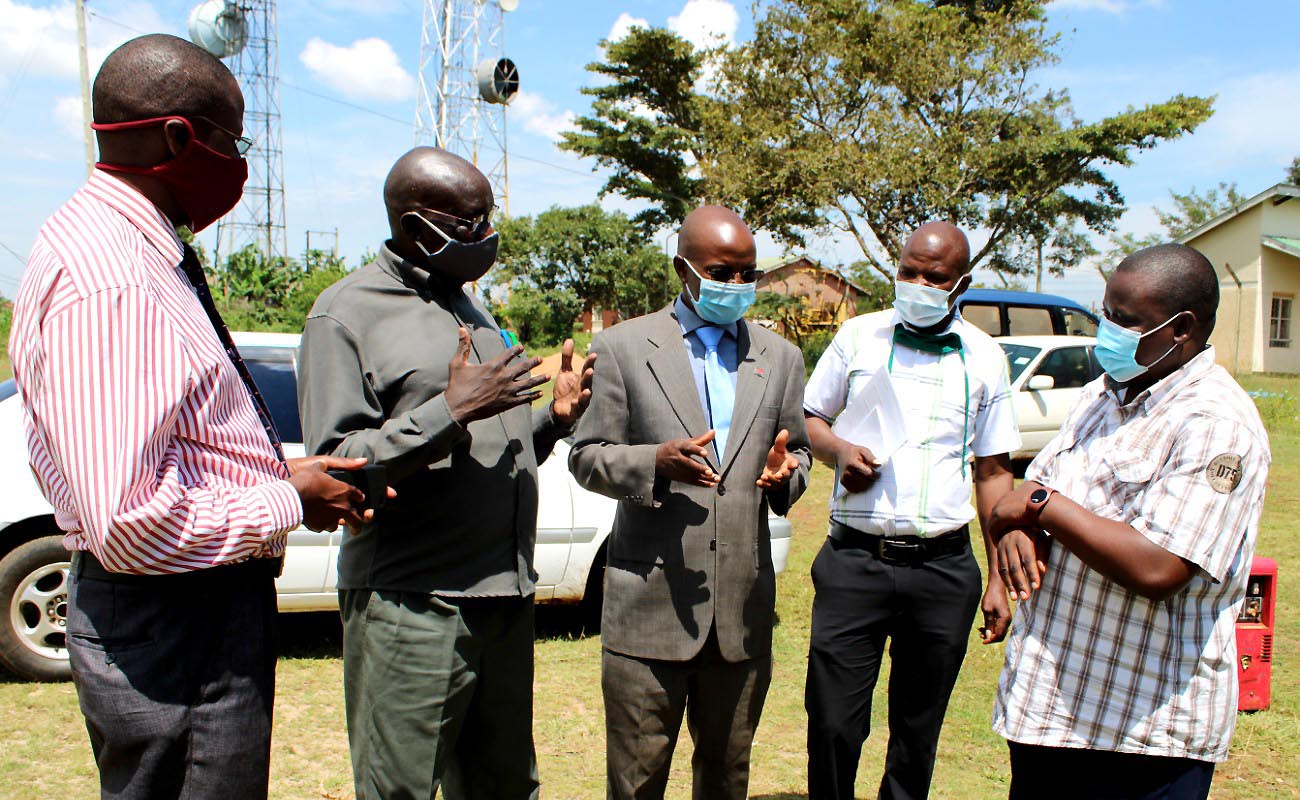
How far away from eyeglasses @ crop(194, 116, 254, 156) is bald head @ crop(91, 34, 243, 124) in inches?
0.5

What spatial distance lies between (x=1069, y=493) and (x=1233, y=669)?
518 millimetres

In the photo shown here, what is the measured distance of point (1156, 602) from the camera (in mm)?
2055

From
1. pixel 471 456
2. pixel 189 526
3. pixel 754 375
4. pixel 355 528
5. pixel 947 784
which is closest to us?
pixel 189 526

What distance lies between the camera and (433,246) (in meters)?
2.43

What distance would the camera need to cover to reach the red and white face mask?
1758 mm

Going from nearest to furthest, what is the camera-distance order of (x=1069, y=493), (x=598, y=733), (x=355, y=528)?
(x=355, y=528)
(x=1069, y=493)
(x=598, y=733)

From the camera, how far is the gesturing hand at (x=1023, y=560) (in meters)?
2.20

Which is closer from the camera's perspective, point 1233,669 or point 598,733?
point 1233,669

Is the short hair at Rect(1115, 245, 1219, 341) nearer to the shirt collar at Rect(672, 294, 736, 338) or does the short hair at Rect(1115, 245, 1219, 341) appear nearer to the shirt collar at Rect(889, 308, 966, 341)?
the shirt collar at Rect(889, 308, 966, 341)

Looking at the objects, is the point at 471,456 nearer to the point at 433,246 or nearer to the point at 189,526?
the point at 433,246

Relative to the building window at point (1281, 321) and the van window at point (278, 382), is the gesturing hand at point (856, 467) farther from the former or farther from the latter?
the building window at point (1281, 321)

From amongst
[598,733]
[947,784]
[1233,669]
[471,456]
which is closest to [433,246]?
Answer: [471,456]

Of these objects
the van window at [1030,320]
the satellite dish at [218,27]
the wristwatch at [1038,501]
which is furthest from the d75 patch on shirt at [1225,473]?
the satellite dish at [218,27]

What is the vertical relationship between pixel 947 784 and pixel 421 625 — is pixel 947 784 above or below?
below
